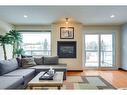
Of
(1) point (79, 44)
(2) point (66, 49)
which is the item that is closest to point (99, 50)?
(1) point (79, 44)

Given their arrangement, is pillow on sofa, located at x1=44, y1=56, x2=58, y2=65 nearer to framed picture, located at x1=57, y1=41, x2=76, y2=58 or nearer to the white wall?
framed picture, located at x1=57, y1=41, x2=76, y2=58

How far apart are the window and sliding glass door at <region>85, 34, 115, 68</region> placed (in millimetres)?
1861

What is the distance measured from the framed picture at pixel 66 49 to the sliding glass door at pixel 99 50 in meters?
0.88

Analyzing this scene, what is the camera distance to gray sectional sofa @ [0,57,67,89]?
3.58 m

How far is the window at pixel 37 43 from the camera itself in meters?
8.68

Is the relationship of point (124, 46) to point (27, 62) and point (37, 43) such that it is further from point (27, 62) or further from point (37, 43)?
point (27, 62)

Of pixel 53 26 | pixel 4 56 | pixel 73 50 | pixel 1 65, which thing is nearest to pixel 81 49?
Answer: pixel 73 50

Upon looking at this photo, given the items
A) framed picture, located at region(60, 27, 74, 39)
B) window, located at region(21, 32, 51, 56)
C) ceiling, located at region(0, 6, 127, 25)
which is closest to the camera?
ceiling, located at region(0, 6, 127, 25)

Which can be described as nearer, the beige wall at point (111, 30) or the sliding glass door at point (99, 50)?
the beige wall at point (111, 30)

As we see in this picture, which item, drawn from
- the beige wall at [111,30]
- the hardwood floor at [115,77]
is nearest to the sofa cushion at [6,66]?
the hardwood floor at [115,77]

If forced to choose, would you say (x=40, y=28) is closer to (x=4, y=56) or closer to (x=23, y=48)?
(x=23, y=48)

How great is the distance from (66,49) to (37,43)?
4.83ft

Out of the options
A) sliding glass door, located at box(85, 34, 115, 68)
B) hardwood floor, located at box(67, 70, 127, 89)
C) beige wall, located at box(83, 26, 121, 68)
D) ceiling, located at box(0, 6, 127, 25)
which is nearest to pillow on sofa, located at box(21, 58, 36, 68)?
ceiling, located at box(0, 6, 127, 25)

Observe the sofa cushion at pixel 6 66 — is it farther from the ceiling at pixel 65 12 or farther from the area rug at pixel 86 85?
the ceiling at pixel 65 12
